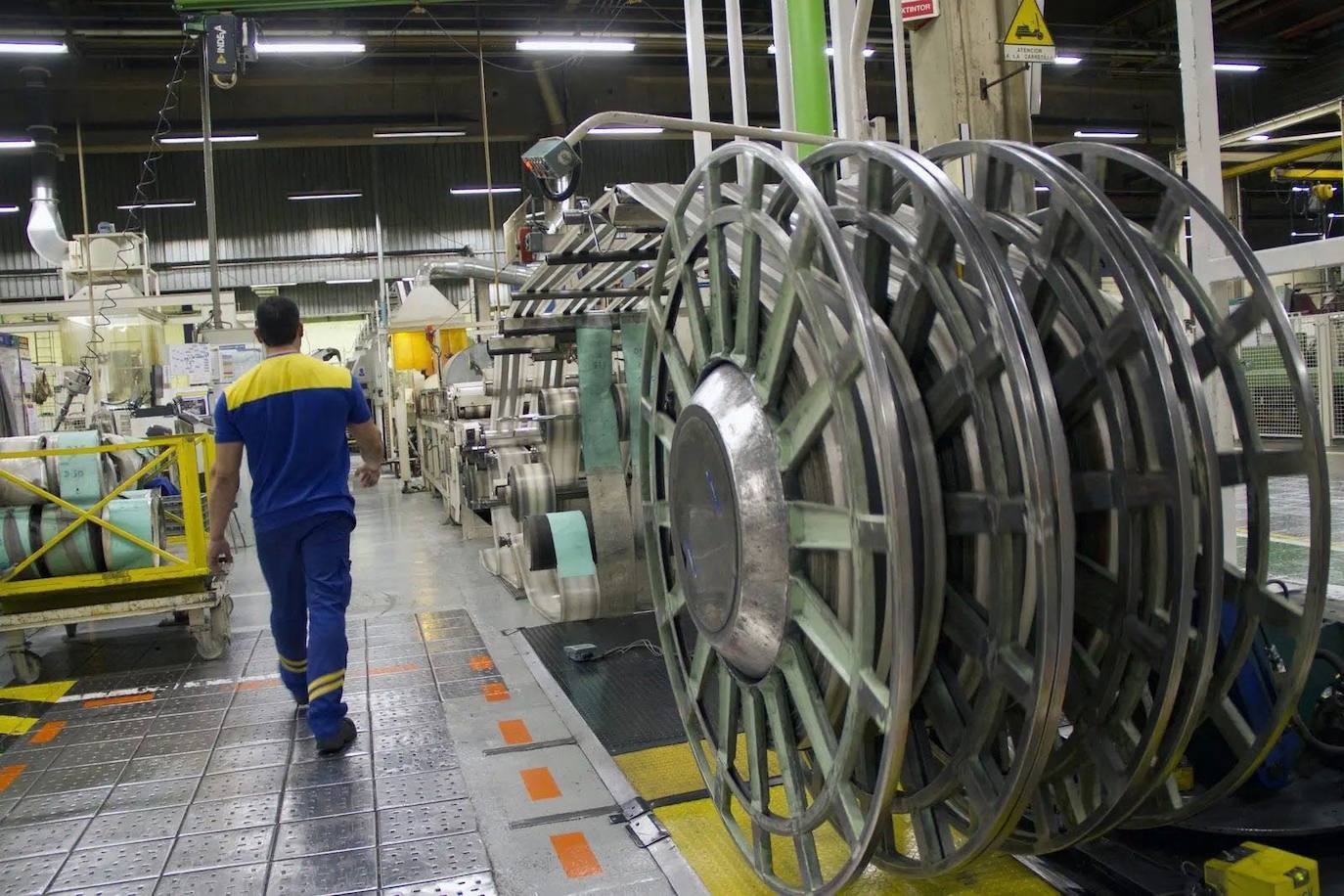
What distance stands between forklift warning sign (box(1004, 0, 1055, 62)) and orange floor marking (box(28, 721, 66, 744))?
4.77 metres

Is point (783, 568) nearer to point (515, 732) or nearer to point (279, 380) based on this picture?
point (515, 732)

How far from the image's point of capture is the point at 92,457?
225 inches

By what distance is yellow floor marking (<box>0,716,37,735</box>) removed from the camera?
181 inches

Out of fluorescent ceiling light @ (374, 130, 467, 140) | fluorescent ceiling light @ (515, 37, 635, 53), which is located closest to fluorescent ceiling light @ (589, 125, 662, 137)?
fluorescent ceiling light @ (374, 130, 467, 140)

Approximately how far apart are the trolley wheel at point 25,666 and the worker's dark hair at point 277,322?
255cm

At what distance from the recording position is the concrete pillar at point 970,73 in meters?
4.04

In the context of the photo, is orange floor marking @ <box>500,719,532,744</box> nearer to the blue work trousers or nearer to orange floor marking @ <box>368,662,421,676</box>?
the blue work trousers

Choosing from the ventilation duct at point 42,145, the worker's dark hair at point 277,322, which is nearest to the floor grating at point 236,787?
the worker's dark hair at point 277,322

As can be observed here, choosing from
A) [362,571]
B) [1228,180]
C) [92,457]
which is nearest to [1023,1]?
[92,457]

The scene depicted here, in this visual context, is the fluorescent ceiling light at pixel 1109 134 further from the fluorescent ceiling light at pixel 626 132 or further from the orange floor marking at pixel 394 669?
the orange floor marking at pixel 394 669

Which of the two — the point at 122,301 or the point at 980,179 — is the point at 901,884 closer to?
the point at 980,179

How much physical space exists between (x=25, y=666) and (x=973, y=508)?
17.4ft

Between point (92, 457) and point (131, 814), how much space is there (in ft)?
9.00

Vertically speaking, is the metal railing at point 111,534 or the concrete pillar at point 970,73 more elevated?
the concrete pillar at point 970,73
